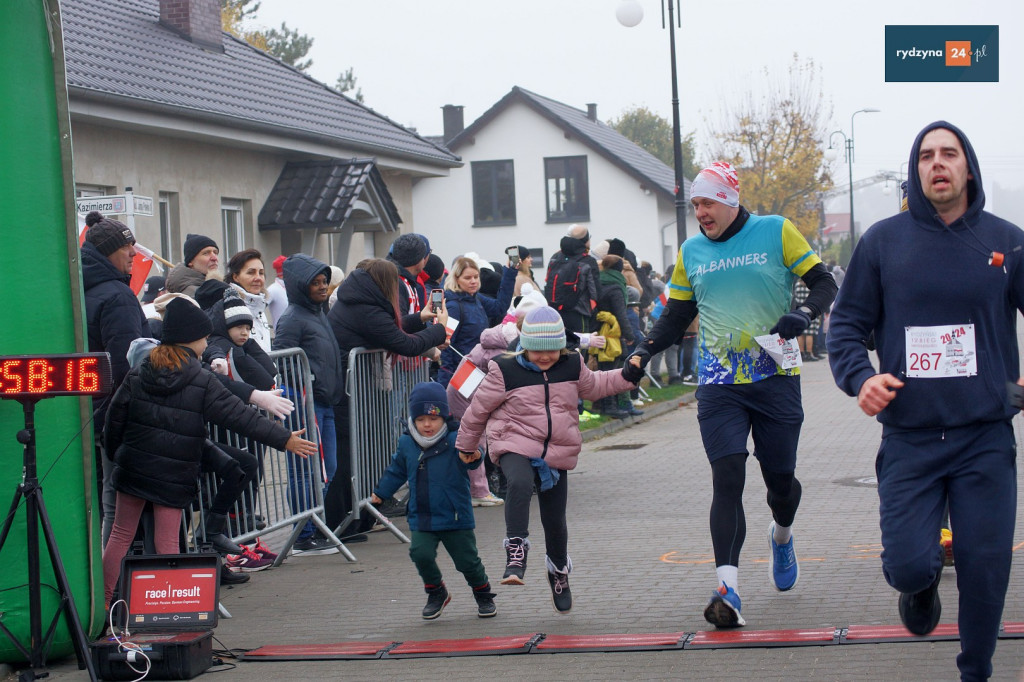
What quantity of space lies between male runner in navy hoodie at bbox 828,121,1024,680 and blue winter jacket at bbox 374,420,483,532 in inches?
106

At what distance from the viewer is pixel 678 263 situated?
674 centimetres

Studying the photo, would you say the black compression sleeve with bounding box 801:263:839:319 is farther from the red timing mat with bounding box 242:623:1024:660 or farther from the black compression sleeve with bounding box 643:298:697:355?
the red timing mat with bounding box 242:623:1024:660

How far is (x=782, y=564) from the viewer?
6848 millimetres

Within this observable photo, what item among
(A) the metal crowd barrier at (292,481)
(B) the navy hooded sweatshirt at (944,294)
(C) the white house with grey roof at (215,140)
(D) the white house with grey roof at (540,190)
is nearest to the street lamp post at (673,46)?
(C) the white house with grey roof at (215,140)

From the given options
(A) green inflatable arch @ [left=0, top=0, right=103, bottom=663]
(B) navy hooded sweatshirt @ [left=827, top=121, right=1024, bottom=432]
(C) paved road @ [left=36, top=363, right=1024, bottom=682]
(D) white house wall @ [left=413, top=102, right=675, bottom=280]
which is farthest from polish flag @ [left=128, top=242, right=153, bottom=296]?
(D) white house wall @ [left=413, top=102, right=675, bottom=280]

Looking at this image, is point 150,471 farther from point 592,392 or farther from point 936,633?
point 936,633

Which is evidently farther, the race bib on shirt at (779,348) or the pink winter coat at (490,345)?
the pink winter coat at (490,345)

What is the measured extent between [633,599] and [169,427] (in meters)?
2.65

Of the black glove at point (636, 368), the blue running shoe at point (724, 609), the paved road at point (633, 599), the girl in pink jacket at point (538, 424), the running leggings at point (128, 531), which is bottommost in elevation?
the paved road at point (633, 599)

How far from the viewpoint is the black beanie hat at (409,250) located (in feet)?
34.7

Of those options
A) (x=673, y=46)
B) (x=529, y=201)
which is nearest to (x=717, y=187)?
(x=673, y=46)

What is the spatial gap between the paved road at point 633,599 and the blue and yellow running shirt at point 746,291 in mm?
1256

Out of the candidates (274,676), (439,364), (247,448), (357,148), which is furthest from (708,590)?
(357,148)

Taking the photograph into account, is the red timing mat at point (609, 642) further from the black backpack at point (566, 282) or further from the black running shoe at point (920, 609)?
the black backpack at point (566, 282)
